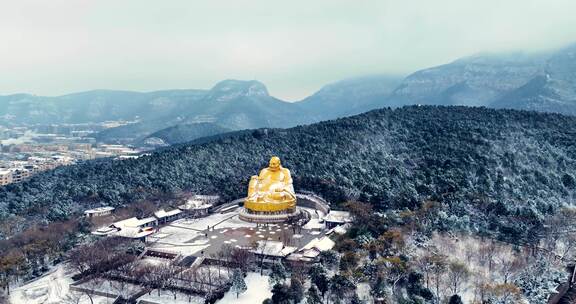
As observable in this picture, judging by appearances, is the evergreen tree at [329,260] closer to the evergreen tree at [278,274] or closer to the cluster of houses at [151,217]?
the evergreen tree at [278,274]

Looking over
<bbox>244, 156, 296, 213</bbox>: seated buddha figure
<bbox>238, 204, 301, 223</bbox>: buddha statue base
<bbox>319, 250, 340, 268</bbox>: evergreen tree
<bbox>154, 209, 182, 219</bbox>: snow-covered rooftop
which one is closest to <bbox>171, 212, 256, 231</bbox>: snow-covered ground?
<bbox>238, 204, 301, 223</bbox>: buddha statue base

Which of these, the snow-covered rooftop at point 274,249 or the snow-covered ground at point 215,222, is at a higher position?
the snow-covered rooftop at point 274,249

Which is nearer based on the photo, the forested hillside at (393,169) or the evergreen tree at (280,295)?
the evergreen tree at (280,295)

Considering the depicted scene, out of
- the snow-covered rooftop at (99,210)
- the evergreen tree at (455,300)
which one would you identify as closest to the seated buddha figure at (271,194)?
the snow-covered rooftop at (99,210)

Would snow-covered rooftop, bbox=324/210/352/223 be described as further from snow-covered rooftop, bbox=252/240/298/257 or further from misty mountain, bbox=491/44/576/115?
misty mountain, bbox=491/44/576/115

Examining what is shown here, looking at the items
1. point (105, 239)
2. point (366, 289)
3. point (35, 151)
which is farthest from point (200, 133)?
point (366, 289)

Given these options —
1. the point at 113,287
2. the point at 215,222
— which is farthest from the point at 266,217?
the point at 113,287

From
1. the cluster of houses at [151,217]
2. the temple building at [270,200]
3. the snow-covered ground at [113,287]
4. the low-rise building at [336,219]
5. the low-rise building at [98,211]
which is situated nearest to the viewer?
the snow-covered ground at [113,287]
